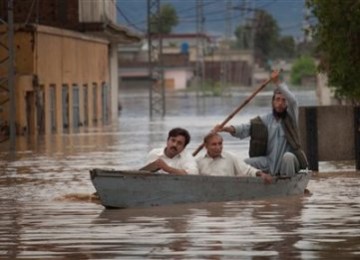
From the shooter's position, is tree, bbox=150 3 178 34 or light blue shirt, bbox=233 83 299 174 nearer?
light blue shirt, bbox=233 83 299 174

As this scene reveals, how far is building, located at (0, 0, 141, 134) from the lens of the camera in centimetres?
5275

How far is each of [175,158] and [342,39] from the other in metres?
14.1

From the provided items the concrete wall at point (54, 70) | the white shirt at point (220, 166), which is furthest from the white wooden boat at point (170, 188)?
the concrete wall at point (54, 70)

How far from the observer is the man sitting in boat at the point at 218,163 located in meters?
20.9

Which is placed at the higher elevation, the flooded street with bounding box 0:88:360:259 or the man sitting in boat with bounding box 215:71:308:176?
the man sitting in boat with bounding box 215:71:308:176

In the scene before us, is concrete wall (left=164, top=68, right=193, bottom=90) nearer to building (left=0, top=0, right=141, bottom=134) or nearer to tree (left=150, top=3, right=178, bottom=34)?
tree (left=150, top=3, right=178, bottom=34)

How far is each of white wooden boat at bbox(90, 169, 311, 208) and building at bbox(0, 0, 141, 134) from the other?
25.4 metres

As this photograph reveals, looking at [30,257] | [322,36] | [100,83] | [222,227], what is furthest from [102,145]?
[100,83]

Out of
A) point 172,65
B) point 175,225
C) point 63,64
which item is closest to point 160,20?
point 63,64

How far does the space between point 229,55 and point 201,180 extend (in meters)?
180

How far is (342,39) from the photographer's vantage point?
112ft

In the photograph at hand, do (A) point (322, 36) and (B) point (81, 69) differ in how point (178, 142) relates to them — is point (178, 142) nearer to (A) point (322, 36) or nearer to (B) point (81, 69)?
(A) point (322, 36)

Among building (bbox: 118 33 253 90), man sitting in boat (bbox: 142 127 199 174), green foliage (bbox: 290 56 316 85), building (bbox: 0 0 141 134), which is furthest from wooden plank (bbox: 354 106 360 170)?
green foliage (bbox: 290 56 316 85)

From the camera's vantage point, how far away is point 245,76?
199 meters
